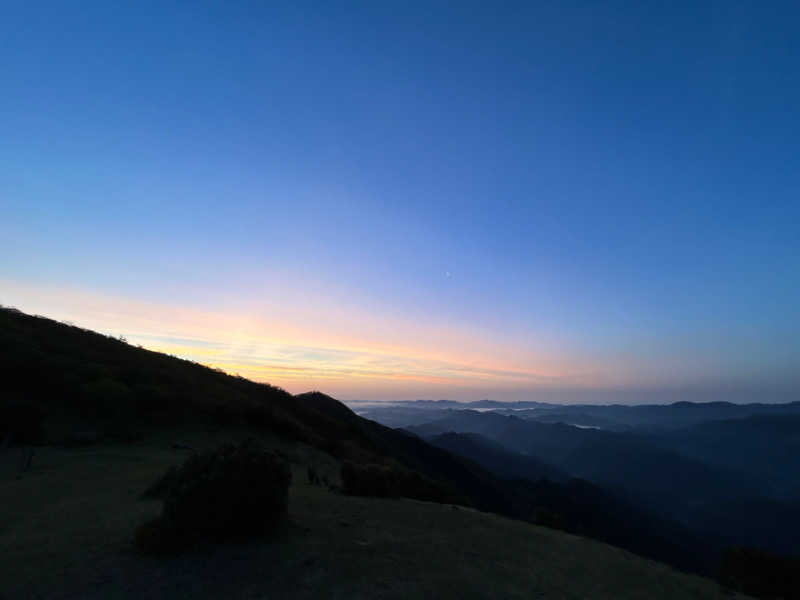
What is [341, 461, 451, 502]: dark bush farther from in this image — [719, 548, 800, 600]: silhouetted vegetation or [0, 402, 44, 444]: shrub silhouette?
[0, 402, 44, 444]: shrub silhouette

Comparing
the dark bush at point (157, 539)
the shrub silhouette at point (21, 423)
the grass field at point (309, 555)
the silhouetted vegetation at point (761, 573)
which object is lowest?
the silhouetted vegetation at point (761, 573)

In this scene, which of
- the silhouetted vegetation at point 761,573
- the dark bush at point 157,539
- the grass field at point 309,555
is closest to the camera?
the grass field at point 309,555

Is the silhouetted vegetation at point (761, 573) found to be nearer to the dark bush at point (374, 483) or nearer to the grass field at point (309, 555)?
the grass field at point (309, 555)

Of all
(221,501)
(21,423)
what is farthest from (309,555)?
(21,423)

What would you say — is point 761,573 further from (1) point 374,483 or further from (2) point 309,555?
(2) point 309,555

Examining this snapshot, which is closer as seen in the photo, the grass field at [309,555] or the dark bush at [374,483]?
the grass field at [309,555]

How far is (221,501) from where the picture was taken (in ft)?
26.9

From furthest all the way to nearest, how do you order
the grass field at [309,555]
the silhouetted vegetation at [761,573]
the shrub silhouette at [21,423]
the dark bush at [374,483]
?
1. the shrub silhouette at [21,423]
2. the dark bush at [374,483]
3. the silhouetted vegetation at [761,573]
4. the grass field at [309,555]

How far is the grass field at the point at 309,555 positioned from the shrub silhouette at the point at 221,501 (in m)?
0.32

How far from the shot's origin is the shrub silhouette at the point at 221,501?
304 inches

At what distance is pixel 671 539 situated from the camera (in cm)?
11488

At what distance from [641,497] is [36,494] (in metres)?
226

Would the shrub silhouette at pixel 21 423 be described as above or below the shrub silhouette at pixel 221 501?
above

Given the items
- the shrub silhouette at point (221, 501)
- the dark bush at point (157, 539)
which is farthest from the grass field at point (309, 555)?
the shrub silhouette at point (221, 501)
